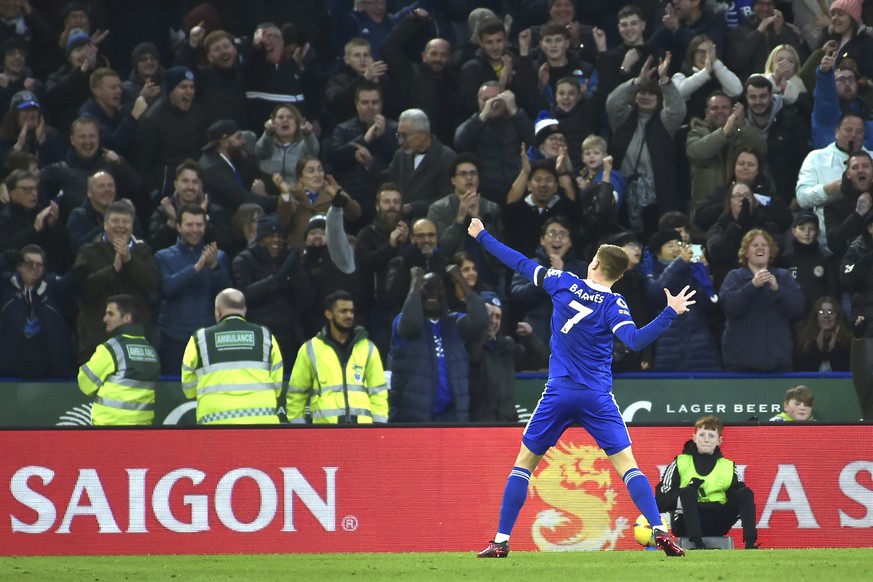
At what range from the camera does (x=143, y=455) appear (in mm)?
12375

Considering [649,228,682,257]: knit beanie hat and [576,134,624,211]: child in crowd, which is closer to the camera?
[649,228,682,257]: knit beanie hat

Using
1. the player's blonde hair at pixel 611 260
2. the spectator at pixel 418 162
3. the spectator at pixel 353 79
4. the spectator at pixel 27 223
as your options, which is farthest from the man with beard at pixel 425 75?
the player's blonde hair at pixel 611 260

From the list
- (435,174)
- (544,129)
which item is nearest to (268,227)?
(435,174)

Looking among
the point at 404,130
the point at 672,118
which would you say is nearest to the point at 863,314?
the point at 672,118

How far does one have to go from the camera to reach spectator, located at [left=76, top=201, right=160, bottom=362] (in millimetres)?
14219

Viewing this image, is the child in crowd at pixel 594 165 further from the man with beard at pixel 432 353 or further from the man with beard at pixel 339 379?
the man with beard at pixel 339 379

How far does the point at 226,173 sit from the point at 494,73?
10.2ft

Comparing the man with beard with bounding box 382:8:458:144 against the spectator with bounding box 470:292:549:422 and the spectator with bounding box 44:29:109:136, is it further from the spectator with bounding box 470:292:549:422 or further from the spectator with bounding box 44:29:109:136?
the spectator with bounding box 470:292:549:422

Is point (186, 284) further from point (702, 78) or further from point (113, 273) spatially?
point (702, 78)

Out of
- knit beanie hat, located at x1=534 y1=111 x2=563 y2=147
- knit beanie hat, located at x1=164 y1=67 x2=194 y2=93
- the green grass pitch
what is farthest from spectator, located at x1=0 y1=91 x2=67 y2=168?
the green grass pitch

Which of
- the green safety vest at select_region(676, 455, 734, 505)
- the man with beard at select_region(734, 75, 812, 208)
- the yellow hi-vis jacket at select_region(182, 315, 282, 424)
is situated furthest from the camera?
the man with beard at select_region(734, 75, 812, 208)

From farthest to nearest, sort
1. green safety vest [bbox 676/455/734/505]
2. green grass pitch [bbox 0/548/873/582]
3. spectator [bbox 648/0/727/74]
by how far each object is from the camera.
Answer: spectator [bbox 648/0/727/74], green safety vest [bbox 676/455/734/505], green grass pitch [bbox 0/548/873/582]

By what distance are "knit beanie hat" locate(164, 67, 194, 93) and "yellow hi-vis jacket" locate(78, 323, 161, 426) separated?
345 centimetres

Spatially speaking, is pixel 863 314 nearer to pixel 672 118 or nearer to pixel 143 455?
pixel 672 118
